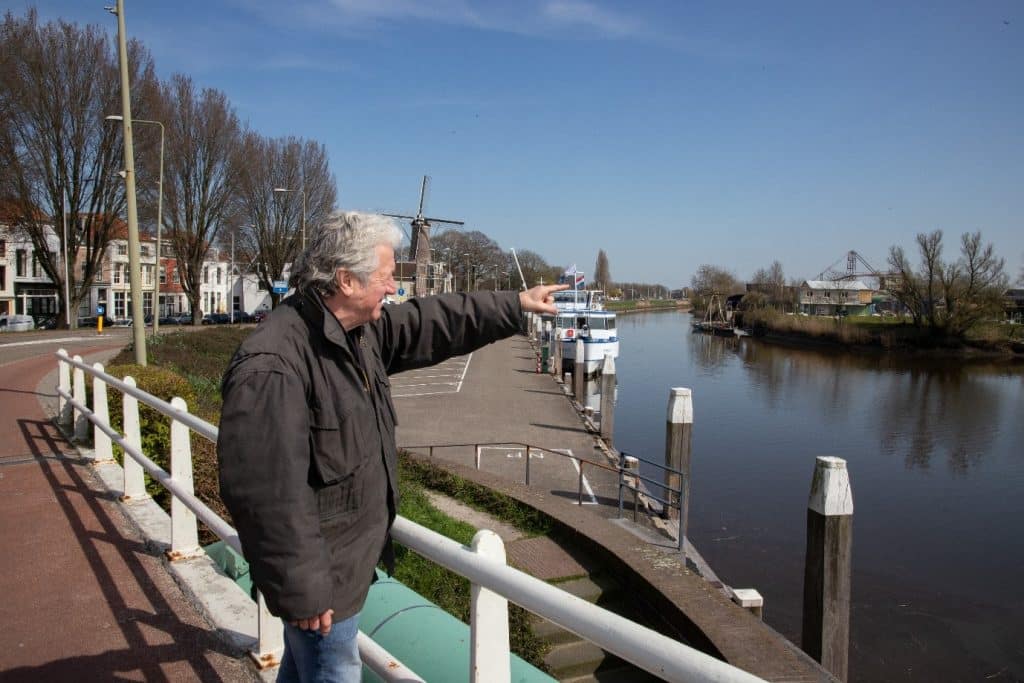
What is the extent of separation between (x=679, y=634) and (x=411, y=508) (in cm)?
352

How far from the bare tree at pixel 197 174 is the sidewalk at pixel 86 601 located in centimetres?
4019

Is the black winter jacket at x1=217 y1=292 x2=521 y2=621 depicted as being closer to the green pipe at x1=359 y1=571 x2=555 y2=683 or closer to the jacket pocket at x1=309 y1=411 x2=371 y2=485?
the jacket pocket at x1=309 y1=411 x2=371 y2=485

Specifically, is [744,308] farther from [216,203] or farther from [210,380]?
[210,380]

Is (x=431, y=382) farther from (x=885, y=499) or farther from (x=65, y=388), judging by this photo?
(x=65, y=388)

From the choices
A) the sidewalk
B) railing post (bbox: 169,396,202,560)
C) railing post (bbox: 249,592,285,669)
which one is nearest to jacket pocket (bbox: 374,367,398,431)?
railing post (bbox: 249,592,285,669)

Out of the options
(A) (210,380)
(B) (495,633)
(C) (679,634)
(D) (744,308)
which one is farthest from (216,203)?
(D) (744,308)

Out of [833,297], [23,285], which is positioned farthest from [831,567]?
[833,297]

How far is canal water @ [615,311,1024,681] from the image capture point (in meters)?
12.0

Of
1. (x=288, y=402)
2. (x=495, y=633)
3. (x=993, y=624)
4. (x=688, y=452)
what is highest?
(x=288, y=402)

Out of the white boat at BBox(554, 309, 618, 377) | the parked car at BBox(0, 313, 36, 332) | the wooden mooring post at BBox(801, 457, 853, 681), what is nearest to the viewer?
the wooden mooring post at BBox(801, 457, 853, 681)

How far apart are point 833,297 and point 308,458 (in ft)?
380

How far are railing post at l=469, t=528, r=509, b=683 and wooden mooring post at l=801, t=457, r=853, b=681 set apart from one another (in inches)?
264

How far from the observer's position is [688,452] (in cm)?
1388

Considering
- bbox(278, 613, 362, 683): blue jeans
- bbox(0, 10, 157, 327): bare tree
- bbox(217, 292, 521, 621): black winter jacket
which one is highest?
bbox(0, 10, 157, 327): bare tree
